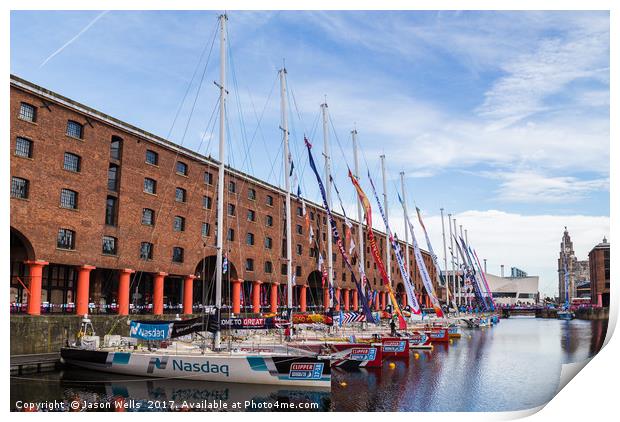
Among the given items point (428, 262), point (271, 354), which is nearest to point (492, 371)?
point (271, 354)

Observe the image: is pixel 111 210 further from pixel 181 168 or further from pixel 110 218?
pixel 181 168

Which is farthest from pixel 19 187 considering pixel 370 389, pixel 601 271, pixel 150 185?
pixel 601 271

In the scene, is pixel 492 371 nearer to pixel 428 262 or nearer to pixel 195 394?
pixel 195 394

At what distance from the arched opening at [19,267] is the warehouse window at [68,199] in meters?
3.98

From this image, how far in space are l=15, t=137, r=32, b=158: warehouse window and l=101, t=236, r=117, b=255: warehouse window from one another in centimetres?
957

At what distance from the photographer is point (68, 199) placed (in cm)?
4209

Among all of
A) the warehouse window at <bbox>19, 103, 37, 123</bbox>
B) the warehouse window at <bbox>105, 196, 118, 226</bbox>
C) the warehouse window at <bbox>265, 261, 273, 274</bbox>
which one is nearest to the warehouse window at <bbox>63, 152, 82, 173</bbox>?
the warehouse window at <bbox>19, 103, 37, 123</bbox>

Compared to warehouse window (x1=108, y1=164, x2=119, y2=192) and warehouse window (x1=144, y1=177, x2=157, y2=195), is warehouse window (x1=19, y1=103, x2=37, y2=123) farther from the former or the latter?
warehouse window (x1=144, y1=177, x2=157, y2=195)

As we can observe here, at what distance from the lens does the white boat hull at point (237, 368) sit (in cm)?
2855

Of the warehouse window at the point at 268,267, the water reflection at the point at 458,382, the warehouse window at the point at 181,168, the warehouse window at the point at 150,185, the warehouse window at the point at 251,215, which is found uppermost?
the warehouse window at the point at 181,168

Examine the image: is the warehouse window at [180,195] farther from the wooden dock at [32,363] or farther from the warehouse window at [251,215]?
the wooden dock at [32,363]

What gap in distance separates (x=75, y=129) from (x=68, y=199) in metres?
5.38

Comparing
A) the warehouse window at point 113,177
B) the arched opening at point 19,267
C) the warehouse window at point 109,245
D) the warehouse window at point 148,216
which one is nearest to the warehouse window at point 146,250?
the warehouse window at point 148,216

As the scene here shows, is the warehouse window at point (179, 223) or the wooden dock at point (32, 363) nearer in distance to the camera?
the wooden dock at point (32, 363)
